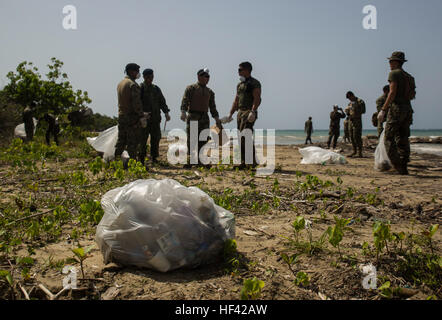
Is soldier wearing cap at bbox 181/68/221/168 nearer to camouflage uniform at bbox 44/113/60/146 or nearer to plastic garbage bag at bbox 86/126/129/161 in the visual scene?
plastic garbage bag at bbox 86/126/129/161

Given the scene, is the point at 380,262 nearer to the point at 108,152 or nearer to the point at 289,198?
the point at 289,198

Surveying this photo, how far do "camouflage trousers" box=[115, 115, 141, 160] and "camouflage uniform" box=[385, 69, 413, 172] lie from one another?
175 inches

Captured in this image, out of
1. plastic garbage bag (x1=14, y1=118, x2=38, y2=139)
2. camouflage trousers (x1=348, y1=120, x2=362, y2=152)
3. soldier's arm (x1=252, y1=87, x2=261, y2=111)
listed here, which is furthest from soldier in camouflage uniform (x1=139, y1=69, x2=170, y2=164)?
plastic garbage bag (x1=14, y1=118, x2=38, y2=139)

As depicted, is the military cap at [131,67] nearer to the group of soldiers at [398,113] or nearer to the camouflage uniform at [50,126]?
the group of soldiers at [398,113]

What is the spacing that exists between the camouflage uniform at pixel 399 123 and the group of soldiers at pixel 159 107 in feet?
7.51

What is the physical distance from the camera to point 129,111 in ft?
18.7

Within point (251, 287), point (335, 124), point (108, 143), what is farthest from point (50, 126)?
point (335, 124)

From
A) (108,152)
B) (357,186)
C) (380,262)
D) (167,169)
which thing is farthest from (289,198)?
(108,152)

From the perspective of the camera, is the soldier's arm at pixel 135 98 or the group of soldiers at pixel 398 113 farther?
the soldier's arm at pixel 135 98

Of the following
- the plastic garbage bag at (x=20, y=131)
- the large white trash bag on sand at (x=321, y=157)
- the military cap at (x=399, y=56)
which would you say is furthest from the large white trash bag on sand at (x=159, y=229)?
the plastic garbage bag at (x=20, y=131)

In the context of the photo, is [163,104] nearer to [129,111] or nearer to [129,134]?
[129,111]

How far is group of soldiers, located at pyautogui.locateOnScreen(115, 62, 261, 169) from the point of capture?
5650 mm

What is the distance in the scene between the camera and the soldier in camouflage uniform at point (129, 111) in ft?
18.3
